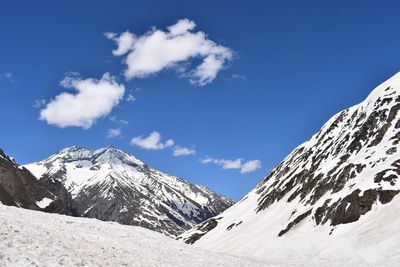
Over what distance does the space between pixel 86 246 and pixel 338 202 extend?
6583 cm

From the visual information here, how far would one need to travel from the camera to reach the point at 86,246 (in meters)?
30.1

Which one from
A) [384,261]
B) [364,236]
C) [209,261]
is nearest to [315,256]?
[364,236]

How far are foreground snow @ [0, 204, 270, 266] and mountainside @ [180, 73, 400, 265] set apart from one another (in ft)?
88.1

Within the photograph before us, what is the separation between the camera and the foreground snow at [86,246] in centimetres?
2511

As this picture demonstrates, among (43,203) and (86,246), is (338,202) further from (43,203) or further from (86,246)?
(43,203)

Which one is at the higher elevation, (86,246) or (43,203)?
(43,203)

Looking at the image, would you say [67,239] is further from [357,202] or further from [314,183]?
[314,183]

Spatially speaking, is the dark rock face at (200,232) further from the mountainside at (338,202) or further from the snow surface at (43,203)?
the snow surface at (43,203)

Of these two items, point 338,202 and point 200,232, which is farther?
point 200,232

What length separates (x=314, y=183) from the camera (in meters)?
118

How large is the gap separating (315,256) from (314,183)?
49.5m

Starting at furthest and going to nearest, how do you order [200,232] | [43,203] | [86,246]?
[43,203], [200,232], [86,246]

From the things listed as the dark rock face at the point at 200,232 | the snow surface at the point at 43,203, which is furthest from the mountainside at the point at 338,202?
the snow surface at the point at 43,203

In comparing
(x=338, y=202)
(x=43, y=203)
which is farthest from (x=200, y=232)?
(x=338, y=202)
